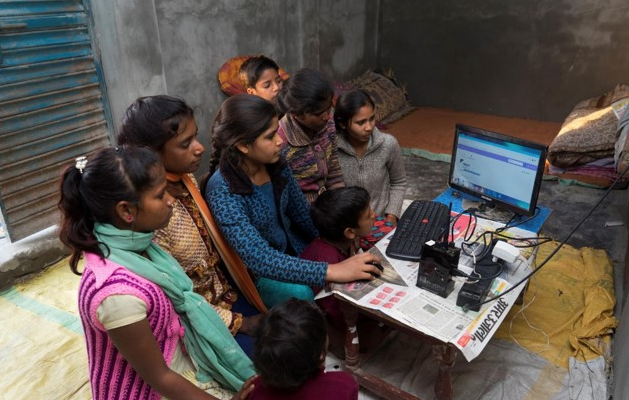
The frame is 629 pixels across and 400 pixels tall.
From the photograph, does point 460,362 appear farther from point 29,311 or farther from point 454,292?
point 29,311

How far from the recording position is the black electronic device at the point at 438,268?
145 cm

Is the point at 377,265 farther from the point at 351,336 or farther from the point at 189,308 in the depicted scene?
the point at 189,308

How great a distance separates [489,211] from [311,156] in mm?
915

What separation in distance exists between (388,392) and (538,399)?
2.15ft

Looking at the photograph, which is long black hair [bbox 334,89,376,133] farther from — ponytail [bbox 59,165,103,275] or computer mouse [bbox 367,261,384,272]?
ponytail [bbox 59,165,103,275]

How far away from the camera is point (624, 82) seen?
510cm

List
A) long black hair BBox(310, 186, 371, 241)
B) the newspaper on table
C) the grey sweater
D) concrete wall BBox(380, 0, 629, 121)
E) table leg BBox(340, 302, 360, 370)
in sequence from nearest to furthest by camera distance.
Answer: the newspaper on table → table leg BBox(340, 302, 360, 370) → long black hair BBox(310, 186, 371, 241) → the grey sweater → concrete wall BBox(380, 0, 629, 121)

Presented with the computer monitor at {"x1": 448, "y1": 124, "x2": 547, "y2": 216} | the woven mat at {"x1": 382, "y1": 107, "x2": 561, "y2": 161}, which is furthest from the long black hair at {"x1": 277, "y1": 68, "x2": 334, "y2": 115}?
the woven mat at {"x1": 382, "y1": 107, "x2": 561, "y2": 161}

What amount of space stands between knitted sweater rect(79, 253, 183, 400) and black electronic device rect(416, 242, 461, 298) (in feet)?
2.71

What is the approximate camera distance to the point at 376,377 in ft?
6.24

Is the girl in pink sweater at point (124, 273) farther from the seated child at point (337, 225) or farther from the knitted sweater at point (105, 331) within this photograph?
the seated child at point (337, 225)

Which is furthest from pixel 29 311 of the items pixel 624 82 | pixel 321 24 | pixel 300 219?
pixel 624 82

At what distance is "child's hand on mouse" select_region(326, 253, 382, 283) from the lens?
1582 mm

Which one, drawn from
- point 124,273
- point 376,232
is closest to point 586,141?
point 376,232
